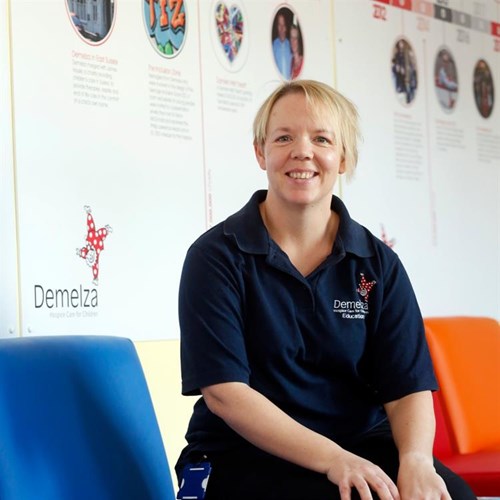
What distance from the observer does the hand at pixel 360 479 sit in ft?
5.96

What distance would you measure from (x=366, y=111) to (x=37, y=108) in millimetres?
1560

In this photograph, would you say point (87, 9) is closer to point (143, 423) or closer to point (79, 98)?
point (79, 98)

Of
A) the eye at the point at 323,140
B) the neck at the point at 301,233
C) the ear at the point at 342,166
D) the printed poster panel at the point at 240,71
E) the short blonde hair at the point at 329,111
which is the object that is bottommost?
the neck at the point at 301,233

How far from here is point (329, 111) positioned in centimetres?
217

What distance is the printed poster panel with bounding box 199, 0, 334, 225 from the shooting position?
10.7 feet

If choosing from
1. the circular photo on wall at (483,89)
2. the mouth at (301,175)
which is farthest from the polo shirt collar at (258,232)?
the circular photo on wall at (483,89)

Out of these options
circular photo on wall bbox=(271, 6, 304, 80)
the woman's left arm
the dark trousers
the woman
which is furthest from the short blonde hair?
circular photo on wall bbox=(271, 6, 304, 80)

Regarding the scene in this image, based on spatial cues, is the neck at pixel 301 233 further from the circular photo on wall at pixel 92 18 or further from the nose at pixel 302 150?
the circular photo on wall at pixel 92 18

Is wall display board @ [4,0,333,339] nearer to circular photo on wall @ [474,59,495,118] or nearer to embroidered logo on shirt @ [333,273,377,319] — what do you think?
embroidered logo on shirt @ [333,273,377,319]

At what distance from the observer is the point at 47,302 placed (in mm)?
2701

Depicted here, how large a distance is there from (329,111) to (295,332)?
0.48 metres

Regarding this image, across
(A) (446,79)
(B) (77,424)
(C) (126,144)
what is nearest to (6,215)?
(C) (126,144)

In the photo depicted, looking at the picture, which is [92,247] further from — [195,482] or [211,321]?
[195,482]

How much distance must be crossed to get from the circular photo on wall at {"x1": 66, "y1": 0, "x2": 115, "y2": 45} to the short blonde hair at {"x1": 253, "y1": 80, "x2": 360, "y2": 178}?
85 cm
